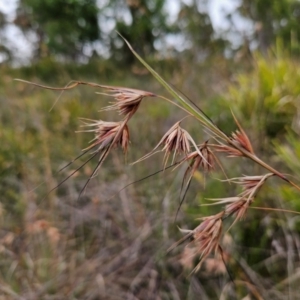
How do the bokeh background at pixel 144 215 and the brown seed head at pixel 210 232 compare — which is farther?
the bokeh background at pixel 144 215

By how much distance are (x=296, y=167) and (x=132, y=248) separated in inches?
34.4

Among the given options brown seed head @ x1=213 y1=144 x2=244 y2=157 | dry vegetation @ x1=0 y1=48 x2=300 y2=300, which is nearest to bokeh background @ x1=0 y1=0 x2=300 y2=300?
dry vegetation @ x1=0 y1=48 x2=300 y2=300

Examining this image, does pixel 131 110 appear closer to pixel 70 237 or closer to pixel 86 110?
pixel 70 237

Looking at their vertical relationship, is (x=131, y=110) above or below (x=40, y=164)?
above

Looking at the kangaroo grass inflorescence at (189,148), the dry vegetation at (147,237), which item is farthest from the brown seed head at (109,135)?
the dry vegetation at (147,237)

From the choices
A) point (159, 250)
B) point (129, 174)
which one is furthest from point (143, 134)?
point (159, 250)

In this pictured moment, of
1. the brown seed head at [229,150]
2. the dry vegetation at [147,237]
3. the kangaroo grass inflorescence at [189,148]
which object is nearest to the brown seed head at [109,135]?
the kangaroo grass inflorescence at [189,148]

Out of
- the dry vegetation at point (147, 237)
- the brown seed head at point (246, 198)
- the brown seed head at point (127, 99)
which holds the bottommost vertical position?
the dry vegetation at point (147, 237)

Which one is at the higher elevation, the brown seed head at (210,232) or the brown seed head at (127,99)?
the brown seed head at (127,99)

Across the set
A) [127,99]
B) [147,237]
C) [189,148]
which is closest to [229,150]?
[189,148]

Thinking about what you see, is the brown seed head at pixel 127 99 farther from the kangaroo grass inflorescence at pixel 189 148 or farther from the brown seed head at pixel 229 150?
the brown seed head at pixel 229 150

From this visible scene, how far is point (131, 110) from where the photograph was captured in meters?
0.71

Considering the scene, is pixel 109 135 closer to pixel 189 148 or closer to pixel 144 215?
pixel 189 148

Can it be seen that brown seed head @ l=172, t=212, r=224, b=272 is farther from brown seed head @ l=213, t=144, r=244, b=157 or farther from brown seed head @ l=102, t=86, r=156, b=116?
brown seed head @ l=102, t=86, r=156, b=116
